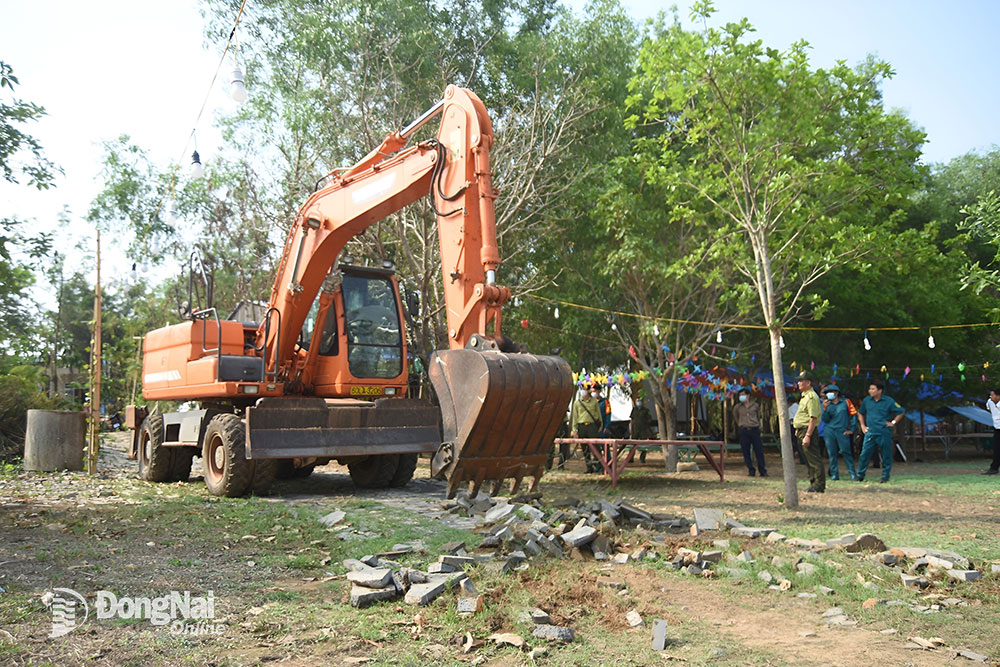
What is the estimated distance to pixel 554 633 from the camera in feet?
15.2

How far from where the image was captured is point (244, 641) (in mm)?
4578

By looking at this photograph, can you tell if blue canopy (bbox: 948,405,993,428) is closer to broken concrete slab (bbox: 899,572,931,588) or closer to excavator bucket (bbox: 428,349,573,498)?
broken concrete slab (bbox: 899,572,931,588)

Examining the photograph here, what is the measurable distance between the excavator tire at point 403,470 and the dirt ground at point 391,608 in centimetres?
123

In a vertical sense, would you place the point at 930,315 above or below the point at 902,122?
below

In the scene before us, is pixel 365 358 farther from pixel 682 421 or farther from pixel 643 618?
pixel 682 421

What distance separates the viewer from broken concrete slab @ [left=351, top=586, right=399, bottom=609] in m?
5.29

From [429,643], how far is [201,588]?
2090 mm

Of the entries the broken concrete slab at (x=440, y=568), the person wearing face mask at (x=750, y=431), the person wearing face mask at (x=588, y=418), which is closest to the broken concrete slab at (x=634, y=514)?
the broken concrete slab at (x=440, y=568)

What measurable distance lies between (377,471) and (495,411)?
6112 millimetres

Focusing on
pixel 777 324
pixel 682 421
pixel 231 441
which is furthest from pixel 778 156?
pixel 682 421

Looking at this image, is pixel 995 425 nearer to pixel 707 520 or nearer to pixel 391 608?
pixel 707 520

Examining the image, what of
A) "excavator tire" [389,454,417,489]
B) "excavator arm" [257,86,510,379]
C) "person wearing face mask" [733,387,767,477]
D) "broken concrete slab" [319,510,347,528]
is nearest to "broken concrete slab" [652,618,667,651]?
"excavator arm" [257,86,510,379]

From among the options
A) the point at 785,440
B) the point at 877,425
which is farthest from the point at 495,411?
the point at 877,425

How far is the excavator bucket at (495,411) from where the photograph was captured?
648 cm
